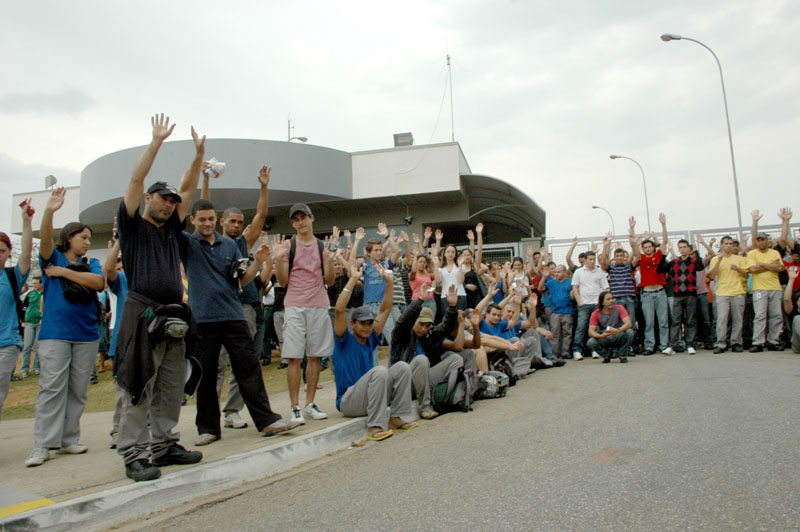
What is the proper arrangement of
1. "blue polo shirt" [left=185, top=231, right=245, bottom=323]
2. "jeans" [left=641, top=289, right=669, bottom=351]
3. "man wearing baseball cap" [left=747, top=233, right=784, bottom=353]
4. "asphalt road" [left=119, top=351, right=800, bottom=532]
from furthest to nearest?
"jeans" [left=641, top=289, right=669, bottom=351] < "man wearing baseball cap" [left=747, top=233, right=784, bottom=353] < "blue polo shirt" [left=185, top=231, right=245, bottom=323] < "asphalt road" [left=119, top=351, right=800, bottom=532]

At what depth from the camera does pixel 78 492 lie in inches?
145

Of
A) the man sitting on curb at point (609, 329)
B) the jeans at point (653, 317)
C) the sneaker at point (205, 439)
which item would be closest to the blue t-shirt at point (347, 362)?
the sneaker at point (205, 439)

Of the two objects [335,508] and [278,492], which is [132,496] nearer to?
[278,492]

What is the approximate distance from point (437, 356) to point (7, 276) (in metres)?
4.39

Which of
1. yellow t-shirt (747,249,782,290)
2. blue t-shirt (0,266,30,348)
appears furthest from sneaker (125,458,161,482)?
yellow t-shirt (747,249,782,290)

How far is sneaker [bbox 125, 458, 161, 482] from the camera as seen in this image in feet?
12.6

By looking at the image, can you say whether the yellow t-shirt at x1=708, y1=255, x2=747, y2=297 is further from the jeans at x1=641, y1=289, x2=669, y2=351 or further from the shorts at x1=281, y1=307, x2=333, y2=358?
the shorts at x1=281, y1=307, x2=333, y2=358

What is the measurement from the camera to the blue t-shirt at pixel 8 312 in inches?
189

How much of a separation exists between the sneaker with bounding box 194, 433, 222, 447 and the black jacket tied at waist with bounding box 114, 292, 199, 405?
1143 mm

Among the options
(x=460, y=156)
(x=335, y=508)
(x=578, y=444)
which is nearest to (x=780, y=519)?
(x=578, y=444)

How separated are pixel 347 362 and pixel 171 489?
2368 mm

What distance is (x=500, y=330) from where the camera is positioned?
911cm

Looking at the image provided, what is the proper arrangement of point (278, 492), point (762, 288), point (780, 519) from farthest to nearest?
point (762, 288)
point (278, 492)
point (780, 519)

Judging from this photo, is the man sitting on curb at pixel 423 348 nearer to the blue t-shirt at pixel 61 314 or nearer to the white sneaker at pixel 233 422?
the white sneaker at pixel 233 422
